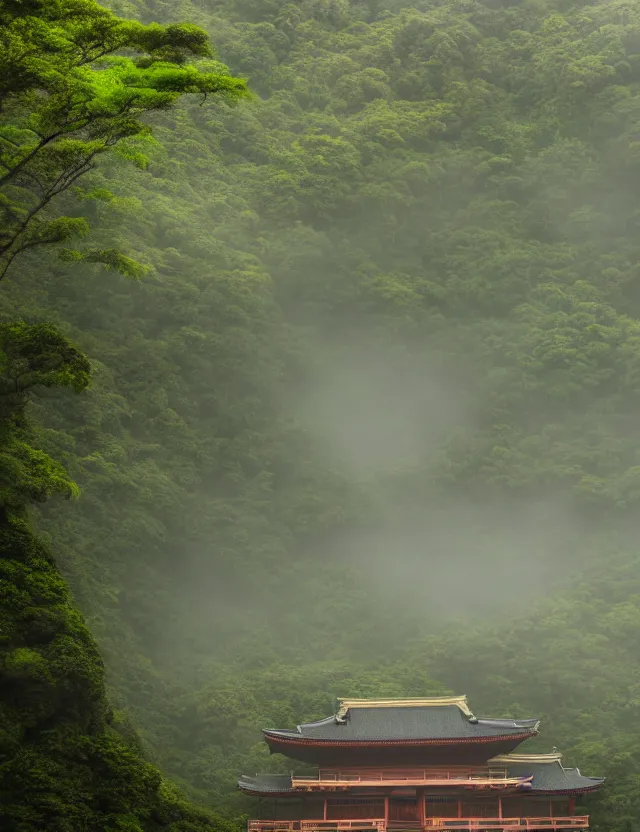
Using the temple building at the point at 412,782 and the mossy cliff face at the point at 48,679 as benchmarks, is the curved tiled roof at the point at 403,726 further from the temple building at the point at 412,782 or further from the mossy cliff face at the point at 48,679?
the mossy cliff face at the point at 48,679

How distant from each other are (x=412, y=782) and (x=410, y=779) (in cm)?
18

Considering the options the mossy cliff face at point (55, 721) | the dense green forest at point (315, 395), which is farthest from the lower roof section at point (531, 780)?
the mossy cliff face at point (55, 721)

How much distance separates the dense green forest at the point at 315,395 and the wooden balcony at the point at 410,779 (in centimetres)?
323

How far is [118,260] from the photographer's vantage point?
18500mm

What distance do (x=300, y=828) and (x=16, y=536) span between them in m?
11.0

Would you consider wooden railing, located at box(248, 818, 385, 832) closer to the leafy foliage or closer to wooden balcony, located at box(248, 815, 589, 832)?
wooden balcony, located at box(248, 815, 589, 832)

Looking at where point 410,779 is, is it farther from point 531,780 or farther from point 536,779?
point 536,779

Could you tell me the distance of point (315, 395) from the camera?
177 ft

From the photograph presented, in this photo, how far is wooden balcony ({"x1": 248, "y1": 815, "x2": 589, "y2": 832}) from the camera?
78.3ft

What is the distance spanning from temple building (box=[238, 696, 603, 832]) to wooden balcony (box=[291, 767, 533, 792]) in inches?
1.0

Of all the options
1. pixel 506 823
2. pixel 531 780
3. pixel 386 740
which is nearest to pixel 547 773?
pixel 531 780

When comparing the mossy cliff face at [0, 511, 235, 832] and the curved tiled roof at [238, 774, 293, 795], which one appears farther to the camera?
the curved tiled roof at [238, 774, 293, 795]

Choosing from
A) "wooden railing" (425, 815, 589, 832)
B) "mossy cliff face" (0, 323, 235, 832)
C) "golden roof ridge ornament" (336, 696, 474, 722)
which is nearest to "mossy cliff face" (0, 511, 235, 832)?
"mossy cliff face" (0, 323, 235, 832)

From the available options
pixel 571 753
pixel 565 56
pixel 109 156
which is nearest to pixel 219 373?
pixel 109 156
